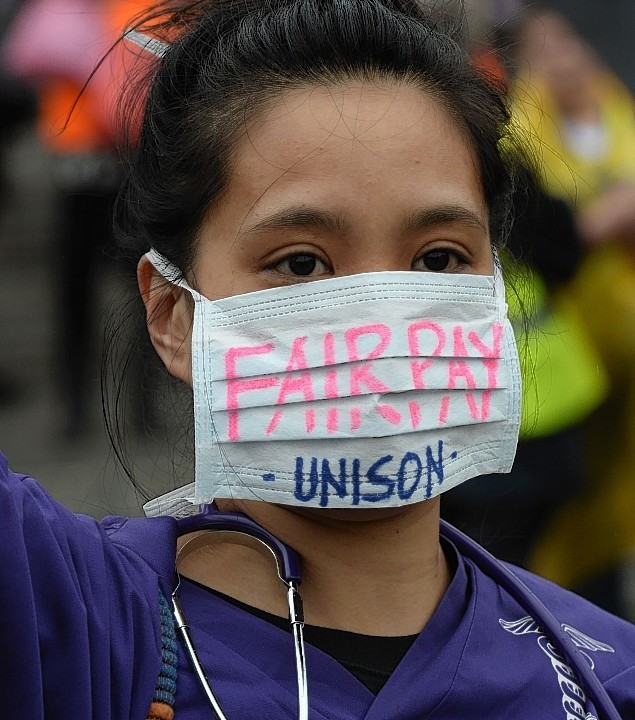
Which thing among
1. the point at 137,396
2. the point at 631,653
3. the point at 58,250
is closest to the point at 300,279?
the point at 631,653

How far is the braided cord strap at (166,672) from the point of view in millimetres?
1565

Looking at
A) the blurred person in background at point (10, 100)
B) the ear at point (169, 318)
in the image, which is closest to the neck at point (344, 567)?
the ear at point (169, 318)

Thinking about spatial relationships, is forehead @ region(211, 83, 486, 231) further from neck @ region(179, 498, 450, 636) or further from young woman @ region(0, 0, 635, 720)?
neck @ region(179, 498, 450, 636)

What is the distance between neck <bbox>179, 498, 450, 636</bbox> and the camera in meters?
1.82

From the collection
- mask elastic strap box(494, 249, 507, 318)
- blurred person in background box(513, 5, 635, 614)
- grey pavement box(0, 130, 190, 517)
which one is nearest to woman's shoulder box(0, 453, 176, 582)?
mask elastic strap box(494, 249, 507, 318)

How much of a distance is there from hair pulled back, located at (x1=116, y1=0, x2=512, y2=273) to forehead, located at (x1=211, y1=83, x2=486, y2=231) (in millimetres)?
36

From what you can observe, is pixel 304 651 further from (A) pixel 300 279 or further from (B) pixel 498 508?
(B) pixel 498 508

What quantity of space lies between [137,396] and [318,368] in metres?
1.26

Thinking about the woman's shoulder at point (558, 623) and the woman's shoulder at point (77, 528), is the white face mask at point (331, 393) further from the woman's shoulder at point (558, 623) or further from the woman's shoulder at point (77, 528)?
the woman's shoulder at point (558, 623)

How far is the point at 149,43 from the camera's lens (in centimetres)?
223

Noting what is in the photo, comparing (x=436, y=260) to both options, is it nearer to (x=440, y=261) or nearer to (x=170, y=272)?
(x=440, y=261)

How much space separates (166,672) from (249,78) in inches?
36.8

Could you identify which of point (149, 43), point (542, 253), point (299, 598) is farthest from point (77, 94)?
point (299, 598)

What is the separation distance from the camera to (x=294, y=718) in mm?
1648
